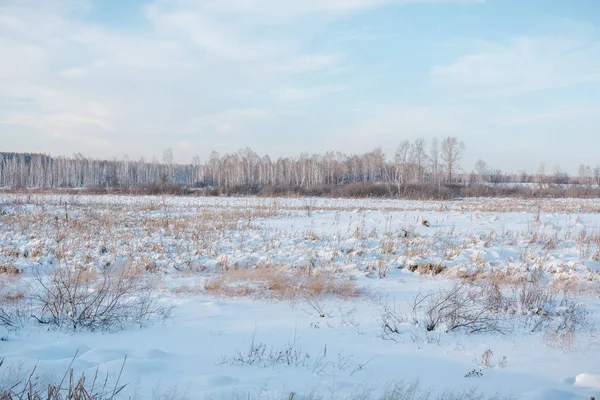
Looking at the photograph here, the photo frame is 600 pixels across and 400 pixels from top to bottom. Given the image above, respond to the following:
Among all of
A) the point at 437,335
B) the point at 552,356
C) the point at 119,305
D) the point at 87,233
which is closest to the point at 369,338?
the point at 437,335

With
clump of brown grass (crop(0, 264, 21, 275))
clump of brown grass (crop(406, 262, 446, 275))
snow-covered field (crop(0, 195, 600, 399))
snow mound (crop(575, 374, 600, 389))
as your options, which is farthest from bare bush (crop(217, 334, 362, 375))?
clump of brown grass (crop(0, 264, 21, 275))

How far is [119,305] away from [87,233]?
7.05 metres

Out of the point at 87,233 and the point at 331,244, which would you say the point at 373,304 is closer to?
the point at 331,244

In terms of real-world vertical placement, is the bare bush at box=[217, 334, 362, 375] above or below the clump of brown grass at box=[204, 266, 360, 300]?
below

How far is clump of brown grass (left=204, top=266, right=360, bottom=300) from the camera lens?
6753 millimetres

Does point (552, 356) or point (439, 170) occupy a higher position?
point (439, 170)

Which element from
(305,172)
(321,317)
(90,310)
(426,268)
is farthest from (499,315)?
(305,172)

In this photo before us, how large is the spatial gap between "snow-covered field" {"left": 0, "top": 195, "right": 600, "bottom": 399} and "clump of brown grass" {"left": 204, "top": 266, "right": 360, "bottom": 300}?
0.12 ft

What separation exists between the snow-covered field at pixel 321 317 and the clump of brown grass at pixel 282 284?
4cm

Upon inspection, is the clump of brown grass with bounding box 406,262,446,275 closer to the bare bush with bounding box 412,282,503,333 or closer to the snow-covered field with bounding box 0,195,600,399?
the snow-covered field with bounding box 0,195,600,399

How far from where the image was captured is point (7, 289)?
269 inches

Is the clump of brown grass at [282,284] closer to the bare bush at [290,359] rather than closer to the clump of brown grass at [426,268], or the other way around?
the clump of brown grass at [426,268]

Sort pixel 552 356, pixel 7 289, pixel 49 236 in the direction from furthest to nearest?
pixel 49 236, pixel 7 289, pixel 552 356

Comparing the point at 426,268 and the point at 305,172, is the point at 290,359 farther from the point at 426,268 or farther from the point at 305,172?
the point at 305,172
